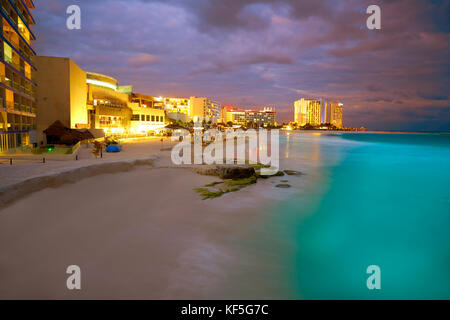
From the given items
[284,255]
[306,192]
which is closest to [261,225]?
[284,255]

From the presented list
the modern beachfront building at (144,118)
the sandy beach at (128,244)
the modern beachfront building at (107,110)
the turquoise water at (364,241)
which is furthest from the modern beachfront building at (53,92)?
the turquoise water at (364,241)

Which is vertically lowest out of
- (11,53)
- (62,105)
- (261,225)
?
(261,225)

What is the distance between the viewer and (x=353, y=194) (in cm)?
1519

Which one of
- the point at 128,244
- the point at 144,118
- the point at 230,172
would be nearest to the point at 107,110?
the point at 144,118

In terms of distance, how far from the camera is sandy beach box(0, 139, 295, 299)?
5.45 m

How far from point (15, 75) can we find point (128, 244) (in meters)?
29.9

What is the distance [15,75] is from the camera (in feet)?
86.0

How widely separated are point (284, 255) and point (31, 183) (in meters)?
9.94

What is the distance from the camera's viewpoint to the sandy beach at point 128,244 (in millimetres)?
5449

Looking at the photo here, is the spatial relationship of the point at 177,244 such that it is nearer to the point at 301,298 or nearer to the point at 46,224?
the point at 301,298

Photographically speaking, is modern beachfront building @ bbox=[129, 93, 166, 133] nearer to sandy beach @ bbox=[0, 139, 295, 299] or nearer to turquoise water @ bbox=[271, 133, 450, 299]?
sandy beach @ bbox=[0, 139, 295, 299]

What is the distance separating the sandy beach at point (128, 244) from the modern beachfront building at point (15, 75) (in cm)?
1535

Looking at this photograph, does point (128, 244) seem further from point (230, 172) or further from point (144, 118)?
point (144, 118)

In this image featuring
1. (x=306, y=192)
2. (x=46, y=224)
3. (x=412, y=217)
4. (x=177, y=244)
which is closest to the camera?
(x=177, y=244)
